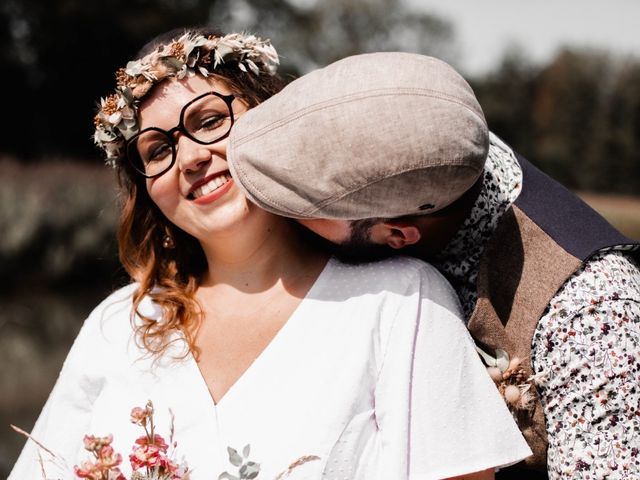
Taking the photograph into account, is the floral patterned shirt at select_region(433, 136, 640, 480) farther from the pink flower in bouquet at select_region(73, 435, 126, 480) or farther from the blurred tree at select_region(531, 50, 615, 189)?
the blurred tree at select_region(531, 50, 615, 189)

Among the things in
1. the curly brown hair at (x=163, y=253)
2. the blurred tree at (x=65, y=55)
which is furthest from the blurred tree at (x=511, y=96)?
the curly brown hair at (x=163, y=253)

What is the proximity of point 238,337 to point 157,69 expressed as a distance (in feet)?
2.73

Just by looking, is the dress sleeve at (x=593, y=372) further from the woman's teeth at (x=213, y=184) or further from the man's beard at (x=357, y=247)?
the woman's teeth at (x=213, y=184)

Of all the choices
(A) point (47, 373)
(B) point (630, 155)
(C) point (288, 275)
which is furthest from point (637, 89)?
(C) point (288, 275)

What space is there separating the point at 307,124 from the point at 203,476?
3.20 ft

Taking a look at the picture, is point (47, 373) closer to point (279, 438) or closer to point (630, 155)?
point (279, 438)

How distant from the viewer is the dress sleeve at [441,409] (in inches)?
74.1

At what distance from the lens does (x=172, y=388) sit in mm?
2166

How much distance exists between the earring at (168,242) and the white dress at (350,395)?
1.36 feet

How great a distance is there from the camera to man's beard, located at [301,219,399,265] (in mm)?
2012

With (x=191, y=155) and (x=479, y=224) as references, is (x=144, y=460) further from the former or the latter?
(x=479, y=224)

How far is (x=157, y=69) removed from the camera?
225cm

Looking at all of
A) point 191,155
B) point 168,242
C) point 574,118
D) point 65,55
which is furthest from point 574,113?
point 191,155

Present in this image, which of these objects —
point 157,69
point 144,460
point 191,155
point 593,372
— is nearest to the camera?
point 144,460
